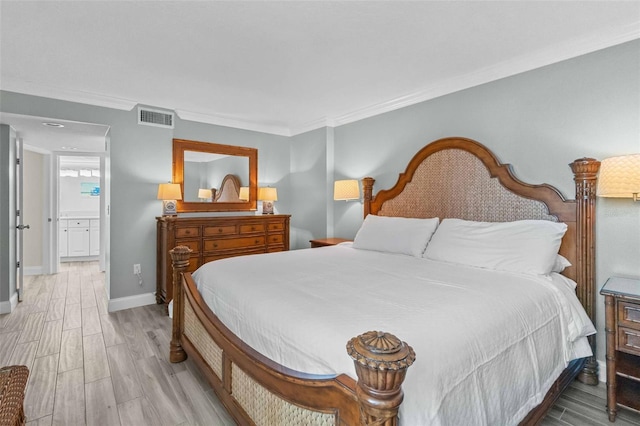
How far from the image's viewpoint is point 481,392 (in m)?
1.22

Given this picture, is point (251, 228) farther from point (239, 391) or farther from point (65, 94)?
point (239, 391)

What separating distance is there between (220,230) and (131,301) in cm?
130

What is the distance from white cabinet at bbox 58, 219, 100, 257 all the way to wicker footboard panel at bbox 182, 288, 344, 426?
224 inches

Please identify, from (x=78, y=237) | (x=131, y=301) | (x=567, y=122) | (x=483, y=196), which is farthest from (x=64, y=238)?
(x=567, y=122)

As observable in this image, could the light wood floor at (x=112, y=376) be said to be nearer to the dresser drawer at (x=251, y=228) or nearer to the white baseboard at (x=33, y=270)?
the dresser drawer at (x=251, y=228)

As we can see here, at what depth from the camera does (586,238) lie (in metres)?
2.27

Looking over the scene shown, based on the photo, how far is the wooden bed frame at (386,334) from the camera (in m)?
0.86

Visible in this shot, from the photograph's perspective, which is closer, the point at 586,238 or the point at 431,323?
the point at 431,323

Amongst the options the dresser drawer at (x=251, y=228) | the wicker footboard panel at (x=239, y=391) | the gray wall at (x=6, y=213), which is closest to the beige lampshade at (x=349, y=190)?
the dresser drawer at (x=251, y=228)

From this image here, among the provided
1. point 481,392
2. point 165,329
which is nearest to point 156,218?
point 165,329

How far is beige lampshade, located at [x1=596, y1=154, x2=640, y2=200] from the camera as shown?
6.31ft

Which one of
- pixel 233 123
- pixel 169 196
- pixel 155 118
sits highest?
pixel 233 123

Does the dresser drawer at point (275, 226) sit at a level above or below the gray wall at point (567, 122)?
below

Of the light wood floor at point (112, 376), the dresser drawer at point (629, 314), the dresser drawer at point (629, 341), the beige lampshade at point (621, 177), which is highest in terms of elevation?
the beige lampshade at point (621, 177)
